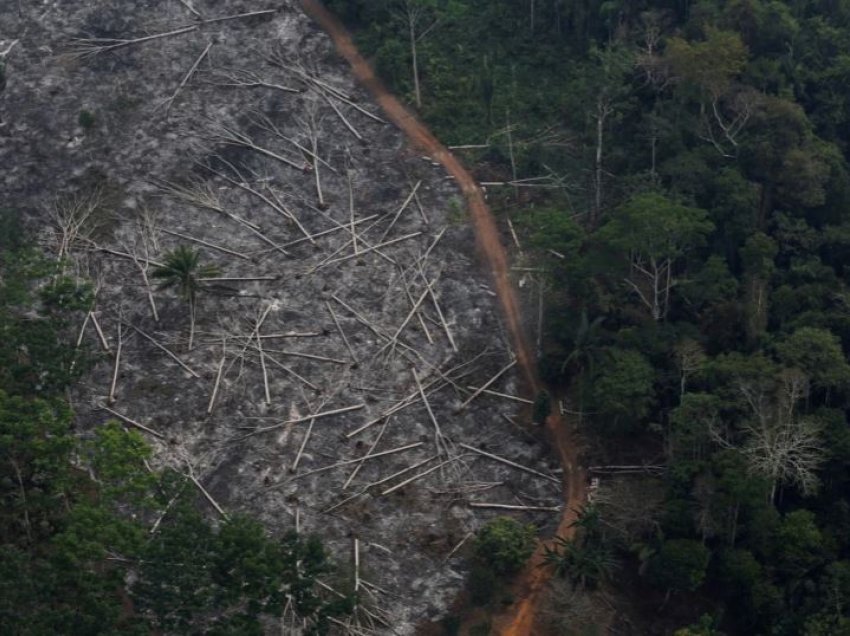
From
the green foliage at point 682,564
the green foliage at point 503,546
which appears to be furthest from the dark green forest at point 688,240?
the green foliage at point 503,546

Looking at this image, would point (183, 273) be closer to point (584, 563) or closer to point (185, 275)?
point (185, 275)

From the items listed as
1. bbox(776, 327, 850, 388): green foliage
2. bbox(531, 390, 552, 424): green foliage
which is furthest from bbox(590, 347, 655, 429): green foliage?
bbox(776, 327, 850, 388): green foliage

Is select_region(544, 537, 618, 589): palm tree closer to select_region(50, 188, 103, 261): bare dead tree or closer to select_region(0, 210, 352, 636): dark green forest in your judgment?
select_region(0, 210, 352, 636): dark green forest

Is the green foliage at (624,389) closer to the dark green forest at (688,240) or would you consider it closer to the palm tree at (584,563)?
the dark green forest at (688,240)

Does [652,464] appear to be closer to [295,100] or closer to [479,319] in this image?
[479,319]

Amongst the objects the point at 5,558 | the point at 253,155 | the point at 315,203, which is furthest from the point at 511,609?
the point at 253,155

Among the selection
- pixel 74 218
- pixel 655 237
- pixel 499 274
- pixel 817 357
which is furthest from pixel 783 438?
pixel 74 218
